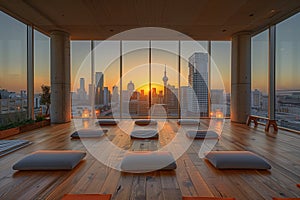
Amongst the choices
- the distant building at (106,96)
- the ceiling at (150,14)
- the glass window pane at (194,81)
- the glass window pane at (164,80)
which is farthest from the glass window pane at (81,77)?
the glass window pane at (194,81)

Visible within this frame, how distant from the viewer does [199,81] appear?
8242 mm

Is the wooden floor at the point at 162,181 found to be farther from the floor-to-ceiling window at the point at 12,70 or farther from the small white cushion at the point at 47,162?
the floor-to-ceiling window at the point at 12,70

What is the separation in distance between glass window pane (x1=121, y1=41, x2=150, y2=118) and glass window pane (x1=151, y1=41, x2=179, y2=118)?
0.26 metres

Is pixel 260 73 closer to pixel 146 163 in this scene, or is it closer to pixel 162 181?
pixel 146 163

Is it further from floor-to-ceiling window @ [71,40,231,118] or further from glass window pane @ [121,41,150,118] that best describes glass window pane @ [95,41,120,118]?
glass window pane @ [121,41,150,118]

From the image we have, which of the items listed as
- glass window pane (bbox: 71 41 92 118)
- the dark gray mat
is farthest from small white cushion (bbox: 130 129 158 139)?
glass window pane (bbox: 71 41 92 118)

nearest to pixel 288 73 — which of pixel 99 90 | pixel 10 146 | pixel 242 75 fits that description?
pixel 242 75

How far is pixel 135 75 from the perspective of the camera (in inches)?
329

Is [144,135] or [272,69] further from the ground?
[272,69]

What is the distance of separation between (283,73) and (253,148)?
3277 mm

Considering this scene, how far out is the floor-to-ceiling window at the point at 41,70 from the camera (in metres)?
6.57

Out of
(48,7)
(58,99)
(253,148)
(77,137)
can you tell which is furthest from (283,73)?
Result: (58,99)

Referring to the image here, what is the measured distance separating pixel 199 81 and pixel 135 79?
93.0 inches

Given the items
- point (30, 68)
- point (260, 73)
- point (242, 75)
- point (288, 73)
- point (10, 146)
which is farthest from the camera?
point (242, 75)
